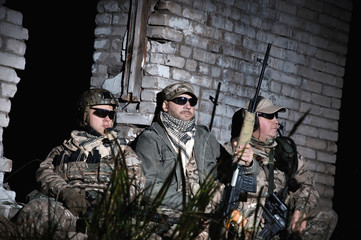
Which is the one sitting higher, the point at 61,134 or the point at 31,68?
the point at 31,68

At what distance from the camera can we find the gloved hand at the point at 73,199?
3.87 metres

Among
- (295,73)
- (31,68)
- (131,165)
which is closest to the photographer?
(131,165)

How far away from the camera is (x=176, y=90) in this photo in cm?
475

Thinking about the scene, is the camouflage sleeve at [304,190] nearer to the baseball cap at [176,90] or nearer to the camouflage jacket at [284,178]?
the camouflage jacket at [284,178]

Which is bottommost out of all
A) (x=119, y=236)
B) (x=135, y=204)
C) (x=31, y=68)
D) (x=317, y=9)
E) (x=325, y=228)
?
(x=325, y=228)

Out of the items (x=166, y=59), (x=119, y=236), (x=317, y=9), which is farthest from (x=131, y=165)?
(x=317, y=9)

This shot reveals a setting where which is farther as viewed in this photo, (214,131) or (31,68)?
(31,68)

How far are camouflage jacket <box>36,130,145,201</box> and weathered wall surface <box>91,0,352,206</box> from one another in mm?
757

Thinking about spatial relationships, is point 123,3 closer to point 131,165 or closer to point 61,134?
point 131,165

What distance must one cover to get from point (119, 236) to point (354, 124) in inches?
227

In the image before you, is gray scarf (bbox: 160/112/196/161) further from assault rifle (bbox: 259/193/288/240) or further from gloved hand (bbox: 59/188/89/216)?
gloved hand (bbox: 59/188/89/216)

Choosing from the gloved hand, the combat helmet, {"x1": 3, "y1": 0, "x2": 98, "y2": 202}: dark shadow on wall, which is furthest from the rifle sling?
{"x1": 3, "y1": 0, "x2": 98, "y2": 202}: dark shadow on wall

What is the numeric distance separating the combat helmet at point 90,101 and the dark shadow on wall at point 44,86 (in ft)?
9.60

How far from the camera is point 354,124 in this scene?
24.1ft
